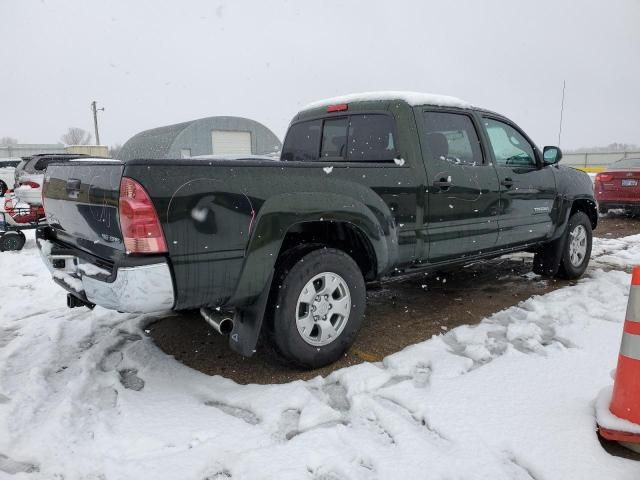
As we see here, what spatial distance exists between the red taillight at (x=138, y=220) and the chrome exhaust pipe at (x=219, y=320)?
65 centimetres

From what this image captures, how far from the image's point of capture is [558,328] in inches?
144

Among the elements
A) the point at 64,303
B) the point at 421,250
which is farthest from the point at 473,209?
the point at 64,303

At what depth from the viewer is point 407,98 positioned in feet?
11.8

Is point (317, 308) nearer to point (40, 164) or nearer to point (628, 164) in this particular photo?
point (40, 164)

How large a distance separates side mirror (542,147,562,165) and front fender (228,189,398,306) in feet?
8.19

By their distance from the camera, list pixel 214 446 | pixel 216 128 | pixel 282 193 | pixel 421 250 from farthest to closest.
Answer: pixel 216 128, pixel 421 250, pixel 282 193, pixel 214 446

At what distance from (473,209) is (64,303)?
13.3 ft

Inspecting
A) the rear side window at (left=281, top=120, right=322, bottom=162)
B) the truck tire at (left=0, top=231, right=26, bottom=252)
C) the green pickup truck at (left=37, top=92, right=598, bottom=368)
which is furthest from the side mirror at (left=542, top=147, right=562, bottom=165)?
the truck tire at (left=0, top=231, right=26, bottom=252)

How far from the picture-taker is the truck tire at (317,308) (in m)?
2.83

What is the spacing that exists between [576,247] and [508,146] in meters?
1.75

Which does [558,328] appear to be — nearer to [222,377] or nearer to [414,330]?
[414,330]

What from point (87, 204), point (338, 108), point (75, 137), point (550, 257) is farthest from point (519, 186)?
point (75, 137)

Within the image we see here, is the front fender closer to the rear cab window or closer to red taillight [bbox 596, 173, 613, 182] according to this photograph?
the rear cab window

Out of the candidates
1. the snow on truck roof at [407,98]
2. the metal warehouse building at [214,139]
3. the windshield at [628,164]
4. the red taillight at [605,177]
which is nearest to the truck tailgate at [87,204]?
the snow on truck roof at [407,98]
